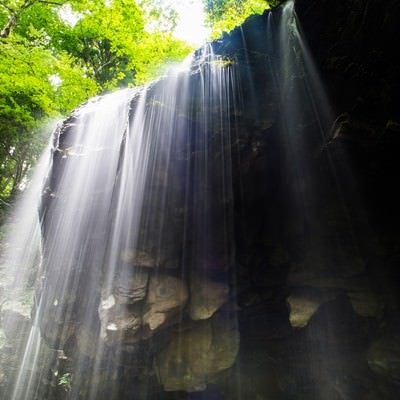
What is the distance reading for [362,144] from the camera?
19.4 ft

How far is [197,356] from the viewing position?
273 inches

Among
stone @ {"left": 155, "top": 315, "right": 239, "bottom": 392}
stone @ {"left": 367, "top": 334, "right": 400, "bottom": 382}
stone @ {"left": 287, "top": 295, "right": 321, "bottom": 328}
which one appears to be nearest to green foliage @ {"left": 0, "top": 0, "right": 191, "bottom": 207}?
stone @ {"left": 155, "top": 315, "right": 239, "bottom": 392}

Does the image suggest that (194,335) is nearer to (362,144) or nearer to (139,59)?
(362,144)

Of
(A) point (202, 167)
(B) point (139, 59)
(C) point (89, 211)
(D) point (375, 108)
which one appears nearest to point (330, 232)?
(D) point (375, 108)

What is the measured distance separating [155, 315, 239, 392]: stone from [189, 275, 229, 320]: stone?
0.53 meters

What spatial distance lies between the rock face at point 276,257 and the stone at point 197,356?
0.03 m

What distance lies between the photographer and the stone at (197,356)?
686 centimetres

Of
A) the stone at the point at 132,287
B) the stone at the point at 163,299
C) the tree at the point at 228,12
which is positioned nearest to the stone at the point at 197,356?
the stone at the point at 163,299

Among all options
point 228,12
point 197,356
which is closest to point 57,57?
point 228,12

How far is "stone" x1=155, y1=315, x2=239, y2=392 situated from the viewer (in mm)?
6859

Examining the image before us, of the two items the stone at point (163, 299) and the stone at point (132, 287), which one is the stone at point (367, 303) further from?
the stone at point (132, 287)

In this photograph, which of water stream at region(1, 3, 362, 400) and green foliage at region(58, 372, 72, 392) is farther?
green foliage at region(58, 372, 72, 392)

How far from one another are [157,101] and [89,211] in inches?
140

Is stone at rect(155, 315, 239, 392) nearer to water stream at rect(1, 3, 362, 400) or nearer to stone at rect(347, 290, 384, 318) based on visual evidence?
water stream at rect(1, 3, 362, 400)
